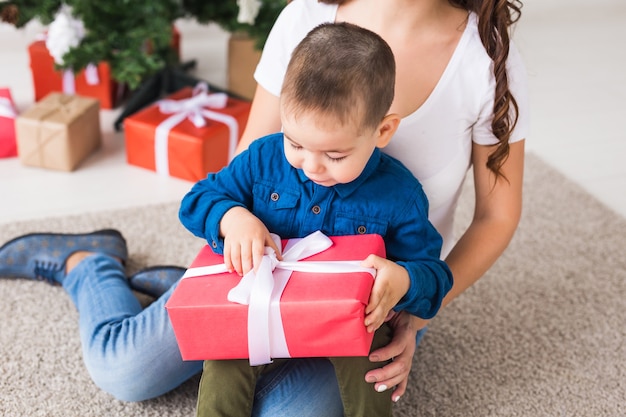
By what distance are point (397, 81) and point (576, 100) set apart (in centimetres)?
171

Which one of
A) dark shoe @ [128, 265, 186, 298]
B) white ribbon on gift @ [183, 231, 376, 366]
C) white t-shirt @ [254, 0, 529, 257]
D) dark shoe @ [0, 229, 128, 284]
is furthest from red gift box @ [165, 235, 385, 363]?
dark shoe @ [0, 229, 128, 284]

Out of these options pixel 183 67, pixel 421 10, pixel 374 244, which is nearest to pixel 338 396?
pixel 374 244

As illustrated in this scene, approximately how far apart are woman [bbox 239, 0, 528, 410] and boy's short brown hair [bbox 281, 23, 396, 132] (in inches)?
9.0

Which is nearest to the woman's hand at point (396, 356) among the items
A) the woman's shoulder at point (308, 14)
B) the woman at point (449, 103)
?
the woman at point (449, 103)

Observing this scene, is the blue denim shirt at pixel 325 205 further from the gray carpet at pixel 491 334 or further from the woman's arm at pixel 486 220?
the gray carpet at pixel 491 334

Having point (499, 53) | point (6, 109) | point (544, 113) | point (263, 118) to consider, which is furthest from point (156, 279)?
point (544, 113)

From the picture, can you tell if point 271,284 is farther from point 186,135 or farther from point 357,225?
point 186,135

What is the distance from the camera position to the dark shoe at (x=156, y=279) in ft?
4.86

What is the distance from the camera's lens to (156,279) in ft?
4.86

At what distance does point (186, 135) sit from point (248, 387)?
1.02 m

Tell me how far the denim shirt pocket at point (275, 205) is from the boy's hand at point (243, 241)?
0.06 metres

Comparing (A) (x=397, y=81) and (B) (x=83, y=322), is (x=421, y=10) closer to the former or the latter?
(A) (x=397, y=81)

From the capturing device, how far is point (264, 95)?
1271 millimetres

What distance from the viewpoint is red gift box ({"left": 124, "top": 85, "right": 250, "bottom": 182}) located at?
1.98m
